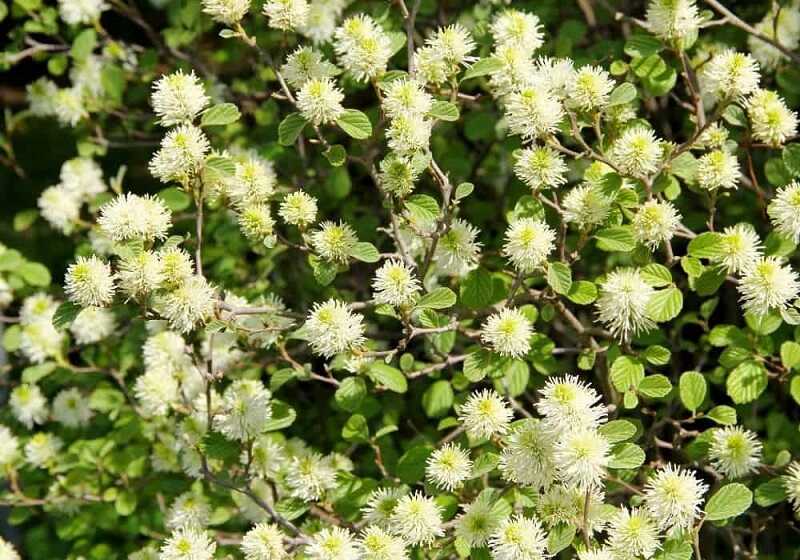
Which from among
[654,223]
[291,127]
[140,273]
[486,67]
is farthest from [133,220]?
[654,223]

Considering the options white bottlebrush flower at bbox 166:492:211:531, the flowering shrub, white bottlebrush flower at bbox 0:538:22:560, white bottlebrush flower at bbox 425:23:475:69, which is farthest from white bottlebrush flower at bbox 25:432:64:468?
white bottlebrush flower at bbox 425:23:475:69

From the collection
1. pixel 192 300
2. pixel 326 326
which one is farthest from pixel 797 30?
pixel 192 300

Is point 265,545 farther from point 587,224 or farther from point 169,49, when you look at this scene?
point 169,49

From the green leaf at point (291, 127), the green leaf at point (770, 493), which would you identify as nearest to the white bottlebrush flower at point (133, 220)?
the green leaf at point (291, 127)

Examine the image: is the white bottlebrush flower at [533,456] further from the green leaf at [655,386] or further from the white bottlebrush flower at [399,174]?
the white bottlebrush flower at [399,174]

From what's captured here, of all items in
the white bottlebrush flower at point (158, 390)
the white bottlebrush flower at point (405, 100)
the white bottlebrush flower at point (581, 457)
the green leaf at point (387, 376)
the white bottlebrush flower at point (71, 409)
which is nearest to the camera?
the white bottlebrush flower at point (581, 457)

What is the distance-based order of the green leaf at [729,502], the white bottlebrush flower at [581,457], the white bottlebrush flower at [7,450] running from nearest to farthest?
the white bottlebrush flower at [581,457] → the green leaf at [729,502] → the white bottlebrush flower at [7,450]
